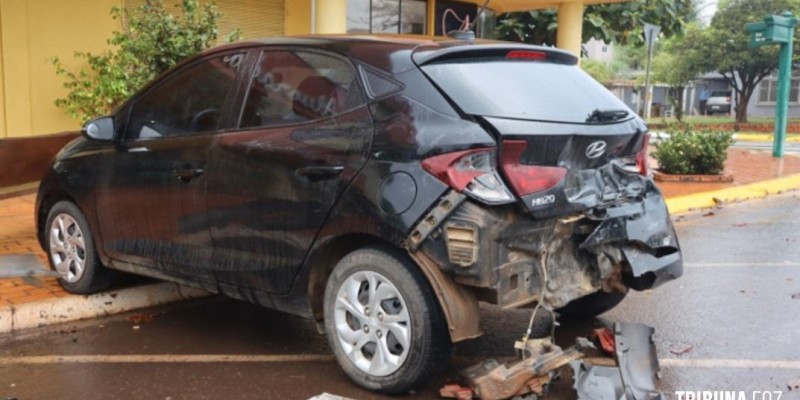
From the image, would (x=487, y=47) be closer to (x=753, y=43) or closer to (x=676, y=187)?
(x=676, y=187)

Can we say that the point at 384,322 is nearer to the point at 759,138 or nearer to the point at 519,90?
the point at 519,90

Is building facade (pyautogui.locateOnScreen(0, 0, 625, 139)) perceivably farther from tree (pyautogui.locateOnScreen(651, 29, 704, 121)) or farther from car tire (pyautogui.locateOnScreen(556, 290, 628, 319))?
tree (pyautogui.locateOnScreen(651, 29, 704, 121))

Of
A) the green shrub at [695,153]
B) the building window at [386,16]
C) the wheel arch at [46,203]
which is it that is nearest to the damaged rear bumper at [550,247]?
the wheel arch at [46,203]

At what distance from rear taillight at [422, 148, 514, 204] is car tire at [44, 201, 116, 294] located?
2929 millimetres

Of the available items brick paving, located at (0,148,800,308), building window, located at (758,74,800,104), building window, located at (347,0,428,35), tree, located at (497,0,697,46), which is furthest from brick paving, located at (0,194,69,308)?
building window, located at (758,74,800,104)

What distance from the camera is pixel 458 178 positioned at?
12.5 ft

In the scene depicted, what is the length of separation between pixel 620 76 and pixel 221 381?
203ft

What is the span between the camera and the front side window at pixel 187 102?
490 centimetres

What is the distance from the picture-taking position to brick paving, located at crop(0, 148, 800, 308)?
5.72 metres

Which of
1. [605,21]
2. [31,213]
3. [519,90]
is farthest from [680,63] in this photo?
[519,90]

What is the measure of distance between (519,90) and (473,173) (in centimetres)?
65

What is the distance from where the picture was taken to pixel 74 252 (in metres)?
5.76

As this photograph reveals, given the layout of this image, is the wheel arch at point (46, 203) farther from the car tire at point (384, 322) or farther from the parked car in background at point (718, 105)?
the parked car in background at point (718, 105)

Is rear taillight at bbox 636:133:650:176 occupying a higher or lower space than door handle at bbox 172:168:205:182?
higher
